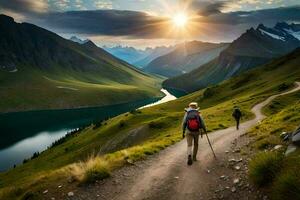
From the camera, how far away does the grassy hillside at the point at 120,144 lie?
21.4 m

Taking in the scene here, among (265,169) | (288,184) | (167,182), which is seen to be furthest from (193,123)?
(288,184)

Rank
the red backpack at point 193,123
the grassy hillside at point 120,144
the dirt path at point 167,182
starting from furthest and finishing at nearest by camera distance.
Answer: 1. the red backpack at point 193,123
2. the grassy hillside at point 120,144
3. the dirt path at point 167,182

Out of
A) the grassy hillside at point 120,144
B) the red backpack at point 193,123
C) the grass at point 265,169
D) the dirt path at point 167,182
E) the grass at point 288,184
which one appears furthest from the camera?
the red backpack at point 193,123

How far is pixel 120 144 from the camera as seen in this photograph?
206 ft

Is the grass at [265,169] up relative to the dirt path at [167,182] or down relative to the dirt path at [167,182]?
up

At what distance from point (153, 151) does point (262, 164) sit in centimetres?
1388

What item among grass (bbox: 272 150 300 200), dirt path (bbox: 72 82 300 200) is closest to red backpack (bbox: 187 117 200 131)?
dirt path (bbox: 72 82 300 200)

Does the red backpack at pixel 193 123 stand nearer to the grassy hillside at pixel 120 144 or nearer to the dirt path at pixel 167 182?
the dirt path at pixel 167 182

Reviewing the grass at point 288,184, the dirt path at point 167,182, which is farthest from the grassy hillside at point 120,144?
the grass at point 288,184

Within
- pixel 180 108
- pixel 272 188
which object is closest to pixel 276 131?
pixel 272 188

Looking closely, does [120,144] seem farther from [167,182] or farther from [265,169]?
[265,169]

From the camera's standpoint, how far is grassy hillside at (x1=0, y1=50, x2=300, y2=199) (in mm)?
21375

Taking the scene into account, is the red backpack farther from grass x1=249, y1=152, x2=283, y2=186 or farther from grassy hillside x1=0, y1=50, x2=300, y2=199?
grass x1=249, y1=152, x2=283, y2=186

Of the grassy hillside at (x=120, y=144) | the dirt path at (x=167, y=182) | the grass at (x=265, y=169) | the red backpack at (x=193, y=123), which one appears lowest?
the grassy hillside at (x=120, y=144)
